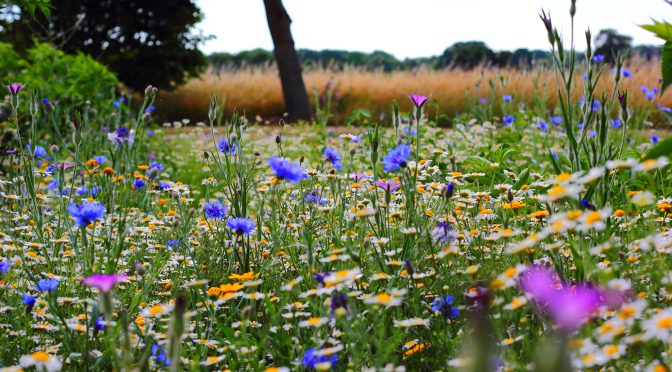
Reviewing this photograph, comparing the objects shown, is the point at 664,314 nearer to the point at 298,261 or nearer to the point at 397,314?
the point at 397,314

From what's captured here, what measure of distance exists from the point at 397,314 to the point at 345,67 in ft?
48.3

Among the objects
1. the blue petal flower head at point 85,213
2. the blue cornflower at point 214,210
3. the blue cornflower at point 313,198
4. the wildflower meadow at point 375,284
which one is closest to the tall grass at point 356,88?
the blue cornflower at point 313,198

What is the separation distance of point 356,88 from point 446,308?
504 inches

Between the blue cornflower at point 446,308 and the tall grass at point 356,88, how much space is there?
10.1m

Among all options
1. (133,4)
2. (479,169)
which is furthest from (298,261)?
(133,4)

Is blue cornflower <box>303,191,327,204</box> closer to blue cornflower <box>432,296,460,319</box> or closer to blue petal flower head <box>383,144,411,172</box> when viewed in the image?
blue petal flower head <box>383,144,411,172</box>

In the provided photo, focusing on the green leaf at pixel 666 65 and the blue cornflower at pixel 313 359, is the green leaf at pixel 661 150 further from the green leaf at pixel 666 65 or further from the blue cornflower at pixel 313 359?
the blue cornflower at pixel 313 359

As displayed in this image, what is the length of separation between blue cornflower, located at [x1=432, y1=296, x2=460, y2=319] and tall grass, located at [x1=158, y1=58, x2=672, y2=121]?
10140 mm

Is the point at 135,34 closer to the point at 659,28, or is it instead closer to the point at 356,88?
the point at 356,88

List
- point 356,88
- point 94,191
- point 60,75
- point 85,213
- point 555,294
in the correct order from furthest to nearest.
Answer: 1. point 356,88
2. point 60,75
3. point 94,191
4. point 85,213
5. point 555,294

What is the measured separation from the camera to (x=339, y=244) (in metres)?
2.25

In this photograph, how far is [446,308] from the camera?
1756 mm

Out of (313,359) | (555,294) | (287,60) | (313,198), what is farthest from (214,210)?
(287,60)

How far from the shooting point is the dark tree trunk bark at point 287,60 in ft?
37.9
